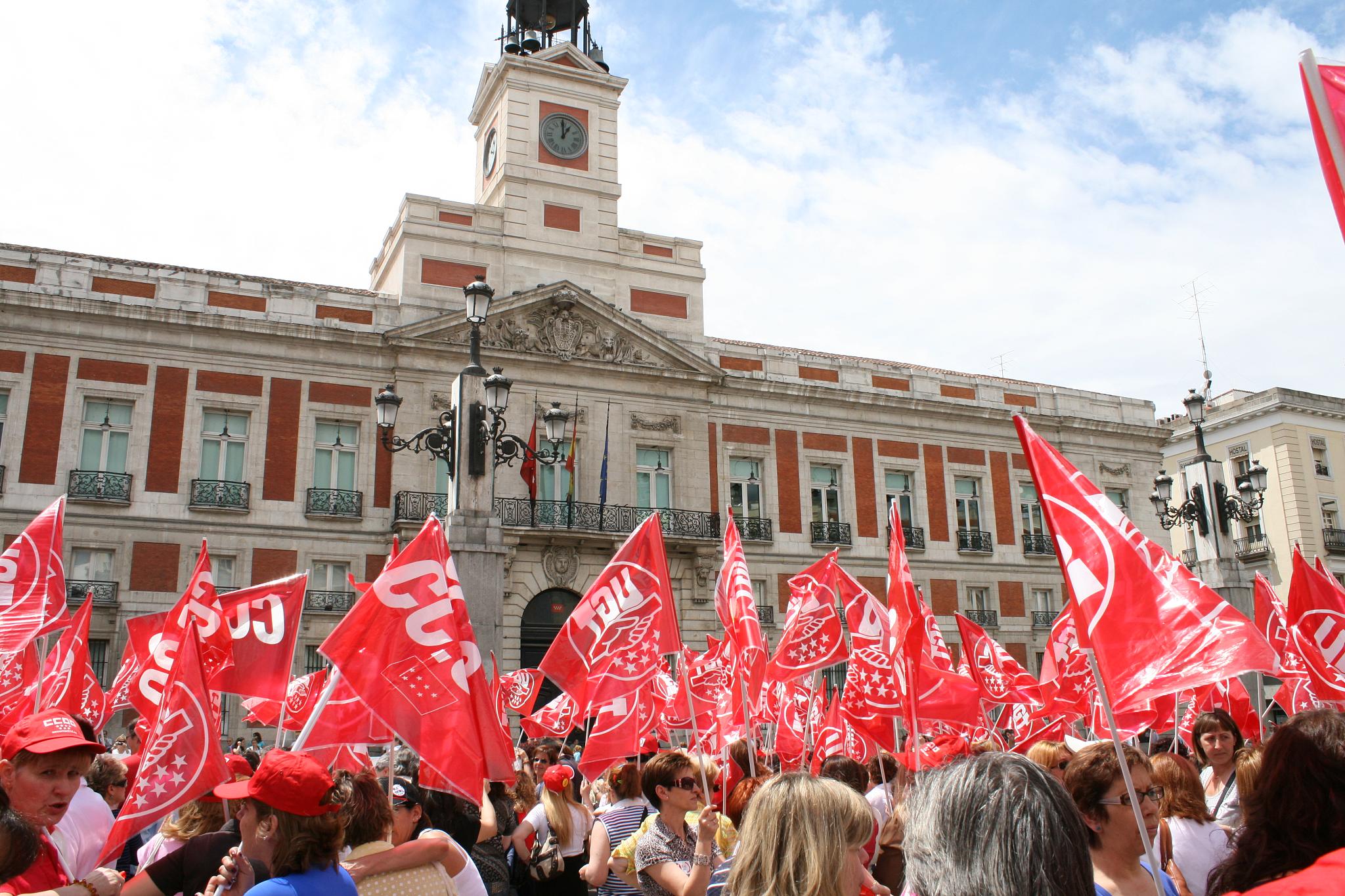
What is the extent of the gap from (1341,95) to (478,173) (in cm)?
3070

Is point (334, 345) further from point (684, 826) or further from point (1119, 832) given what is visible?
point (1119, 832)

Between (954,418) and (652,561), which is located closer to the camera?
(652,561)

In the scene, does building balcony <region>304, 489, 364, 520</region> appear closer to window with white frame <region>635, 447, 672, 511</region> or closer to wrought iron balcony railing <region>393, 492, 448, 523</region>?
wrought iron balcony railing <region>393, 492, 448, 523</region>

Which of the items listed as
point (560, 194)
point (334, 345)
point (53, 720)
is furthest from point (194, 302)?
point (53, 720)

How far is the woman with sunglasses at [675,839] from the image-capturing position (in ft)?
16.0

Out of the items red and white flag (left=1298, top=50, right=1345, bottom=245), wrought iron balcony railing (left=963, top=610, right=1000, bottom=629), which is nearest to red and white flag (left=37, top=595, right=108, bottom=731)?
red and white flag (left=1298, top=50, right=1345, bottom=245)

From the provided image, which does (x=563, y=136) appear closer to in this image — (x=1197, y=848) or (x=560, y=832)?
(x=560, y=832)

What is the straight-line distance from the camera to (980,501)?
33.2 meters

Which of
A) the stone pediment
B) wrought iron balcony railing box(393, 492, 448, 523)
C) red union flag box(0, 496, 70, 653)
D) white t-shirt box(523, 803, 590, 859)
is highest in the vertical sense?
the stone pediment

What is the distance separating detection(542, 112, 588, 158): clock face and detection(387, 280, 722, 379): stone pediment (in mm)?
4756

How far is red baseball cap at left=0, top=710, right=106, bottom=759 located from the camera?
4023mm

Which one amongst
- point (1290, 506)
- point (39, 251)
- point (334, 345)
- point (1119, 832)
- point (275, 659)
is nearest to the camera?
point (1119, 832)

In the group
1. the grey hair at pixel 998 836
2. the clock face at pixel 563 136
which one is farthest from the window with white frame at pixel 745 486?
the grey hair at pixel 998 836

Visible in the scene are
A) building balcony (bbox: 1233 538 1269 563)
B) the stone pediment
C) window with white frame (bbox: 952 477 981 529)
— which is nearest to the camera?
the stone pediment
